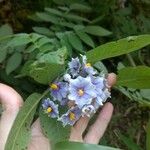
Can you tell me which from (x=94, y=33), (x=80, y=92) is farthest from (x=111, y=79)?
(x=94, y=33)

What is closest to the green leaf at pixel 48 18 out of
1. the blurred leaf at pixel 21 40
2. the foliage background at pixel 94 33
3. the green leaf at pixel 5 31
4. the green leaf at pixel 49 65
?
the foliage background at pixel 94 33

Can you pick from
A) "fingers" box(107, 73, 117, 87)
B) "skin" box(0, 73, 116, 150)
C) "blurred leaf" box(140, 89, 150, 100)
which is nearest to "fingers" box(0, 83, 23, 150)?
"skin" box(0, 73, 116, 150)

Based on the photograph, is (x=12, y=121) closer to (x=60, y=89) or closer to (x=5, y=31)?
(x=60, y=89)

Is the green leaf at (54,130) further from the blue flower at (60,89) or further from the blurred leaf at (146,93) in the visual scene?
the blurred leaf at (146,93)

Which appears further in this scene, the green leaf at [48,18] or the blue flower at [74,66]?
the green leaf at [48,18]

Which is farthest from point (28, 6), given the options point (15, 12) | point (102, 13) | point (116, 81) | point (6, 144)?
point (6, 144)
